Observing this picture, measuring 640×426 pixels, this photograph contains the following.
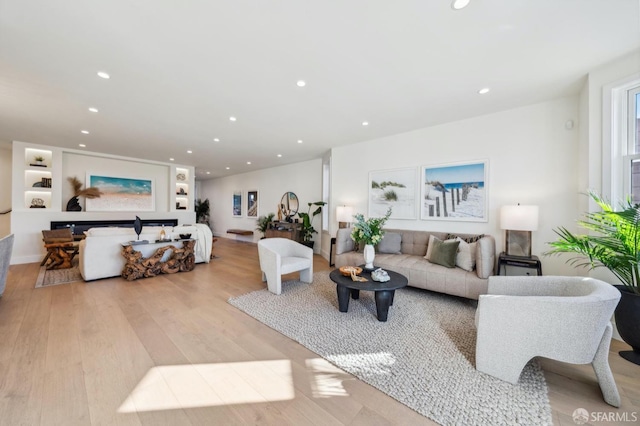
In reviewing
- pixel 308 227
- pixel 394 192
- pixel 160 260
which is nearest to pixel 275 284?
pixel 160 260

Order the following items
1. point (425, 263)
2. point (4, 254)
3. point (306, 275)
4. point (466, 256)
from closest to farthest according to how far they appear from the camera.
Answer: point (4, 254) → point (466, 256) → point (425, 263) → point (306, 275)

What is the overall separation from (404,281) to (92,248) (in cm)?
486

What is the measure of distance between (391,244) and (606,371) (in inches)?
109

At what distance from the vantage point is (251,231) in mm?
8672

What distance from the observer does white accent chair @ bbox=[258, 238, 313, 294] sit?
3350mm

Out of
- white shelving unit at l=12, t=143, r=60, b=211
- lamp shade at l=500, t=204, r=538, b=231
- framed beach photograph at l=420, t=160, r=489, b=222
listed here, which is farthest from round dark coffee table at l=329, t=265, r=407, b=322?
white shelving unit at l=12, t=143, r=60, b=211

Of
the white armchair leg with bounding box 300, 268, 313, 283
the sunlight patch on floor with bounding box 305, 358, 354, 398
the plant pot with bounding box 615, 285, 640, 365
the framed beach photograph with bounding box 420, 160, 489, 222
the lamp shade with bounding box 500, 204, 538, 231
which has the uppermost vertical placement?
the framed beach photograph with bounding box 420, 160, 489, 222

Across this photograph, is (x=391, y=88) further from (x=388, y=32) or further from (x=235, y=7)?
(x=235, y=7)

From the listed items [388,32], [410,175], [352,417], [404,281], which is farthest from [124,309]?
[410,175]

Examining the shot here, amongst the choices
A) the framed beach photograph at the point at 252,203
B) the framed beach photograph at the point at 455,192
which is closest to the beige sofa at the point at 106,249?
the framed beach photograph at the point at 252,203

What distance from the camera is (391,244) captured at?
4191 mm

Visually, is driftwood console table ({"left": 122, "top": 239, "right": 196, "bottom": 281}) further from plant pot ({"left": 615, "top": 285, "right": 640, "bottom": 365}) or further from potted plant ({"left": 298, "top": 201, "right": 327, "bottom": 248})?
plant pot ({"left": 615, "top": 285, "right": 640, "bottom": 365})

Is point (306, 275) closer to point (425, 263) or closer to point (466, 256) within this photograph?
point (425, 263)

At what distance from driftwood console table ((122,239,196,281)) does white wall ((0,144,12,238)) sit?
481 cm
